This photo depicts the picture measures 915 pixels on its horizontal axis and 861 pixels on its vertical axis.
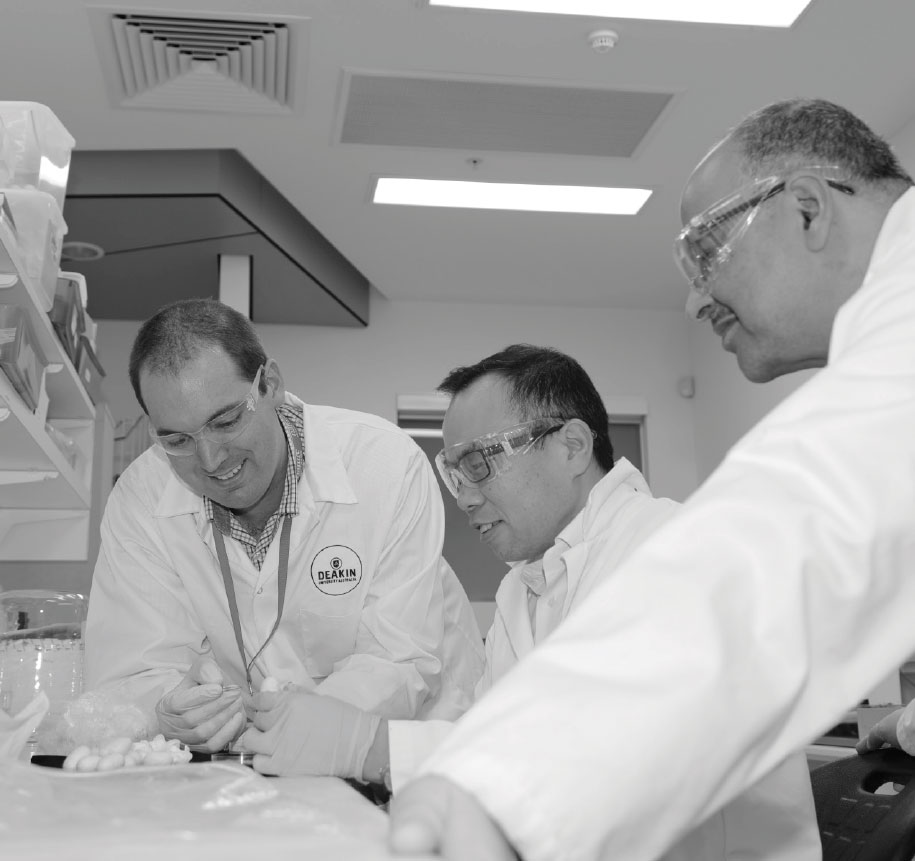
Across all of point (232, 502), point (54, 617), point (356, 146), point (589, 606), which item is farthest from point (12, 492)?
point (589, 606)

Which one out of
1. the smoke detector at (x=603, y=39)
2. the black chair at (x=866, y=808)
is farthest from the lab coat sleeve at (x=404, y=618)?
the smoke detector at (x=603, y=39)

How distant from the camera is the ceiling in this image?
10.1 feet

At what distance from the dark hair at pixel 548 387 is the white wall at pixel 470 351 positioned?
3.28 metres

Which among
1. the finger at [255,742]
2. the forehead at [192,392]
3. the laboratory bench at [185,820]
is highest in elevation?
the forehead at [192,392]

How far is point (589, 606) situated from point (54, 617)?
7.36 ft

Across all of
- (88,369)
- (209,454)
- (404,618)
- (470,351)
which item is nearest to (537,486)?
(404,618)

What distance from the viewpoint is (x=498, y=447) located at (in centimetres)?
179

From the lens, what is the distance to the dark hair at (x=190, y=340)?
190 centimetres

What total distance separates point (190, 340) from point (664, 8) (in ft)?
5.87

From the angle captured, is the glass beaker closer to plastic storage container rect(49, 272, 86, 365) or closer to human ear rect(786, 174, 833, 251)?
plastic storage container rect(49, 272, 86, 365)

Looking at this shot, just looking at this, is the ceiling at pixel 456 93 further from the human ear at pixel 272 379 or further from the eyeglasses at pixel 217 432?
the eyeglasses at pixel 217 432

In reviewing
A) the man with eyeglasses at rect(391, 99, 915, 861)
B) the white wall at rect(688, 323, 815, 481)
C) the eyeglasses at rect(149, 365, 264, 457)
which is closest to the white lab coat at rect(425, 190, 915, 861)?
the man with eyeglasses at rect(391, 99, 915, 861)

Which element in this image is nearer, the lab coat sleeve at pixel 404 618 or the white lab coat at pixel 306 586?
the lab coat sleeve at pixel 404 618

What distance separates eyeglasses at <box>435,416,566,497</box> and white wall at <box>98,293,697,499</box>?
3.34 metres
